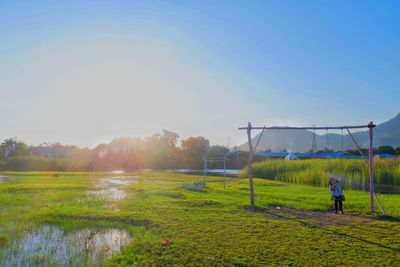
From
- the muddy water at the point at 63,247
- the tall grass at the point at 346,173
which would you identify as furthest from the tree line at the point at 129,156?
the muddy water at the point at 63,247

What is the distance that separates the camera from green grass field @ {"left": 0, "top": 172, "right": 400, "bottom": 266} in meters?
6.90

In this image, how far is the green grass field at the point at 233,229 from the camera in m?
6.90

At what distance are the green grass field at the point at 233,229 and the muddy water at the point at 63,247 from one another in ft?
0.97

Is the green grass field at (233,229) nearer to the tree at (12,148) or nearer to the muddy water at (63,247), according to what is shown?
the muddy water at (63,247)

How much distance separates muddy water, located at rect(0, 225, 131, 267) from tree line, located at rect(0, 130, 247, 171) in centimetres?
4758

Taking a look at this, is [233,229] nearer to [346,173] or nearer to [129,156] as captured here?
[346,173]

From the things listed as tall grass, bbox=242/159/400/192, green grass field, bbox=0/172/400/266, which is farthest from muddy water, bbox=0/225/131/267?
tall grass, bbox=242/159/400/192

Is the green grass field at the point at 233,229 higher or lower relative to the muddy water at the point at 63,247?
higher

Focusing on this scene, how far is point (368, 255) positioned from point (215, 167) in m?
59.6

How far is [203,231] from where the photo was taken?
9203 millimetres

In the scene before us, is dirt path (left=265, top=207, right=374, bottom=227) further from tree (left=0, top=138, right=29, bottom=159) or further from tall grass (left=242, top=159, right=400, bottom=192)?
tree (left=0, top=138, right=29, bottom=159)

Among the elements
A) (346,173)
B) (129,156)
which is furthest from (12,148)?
(346,173)

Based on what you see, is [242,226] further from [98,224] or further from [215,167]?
[215,167]

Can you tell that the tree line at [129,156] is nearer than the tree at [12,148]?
Yes
